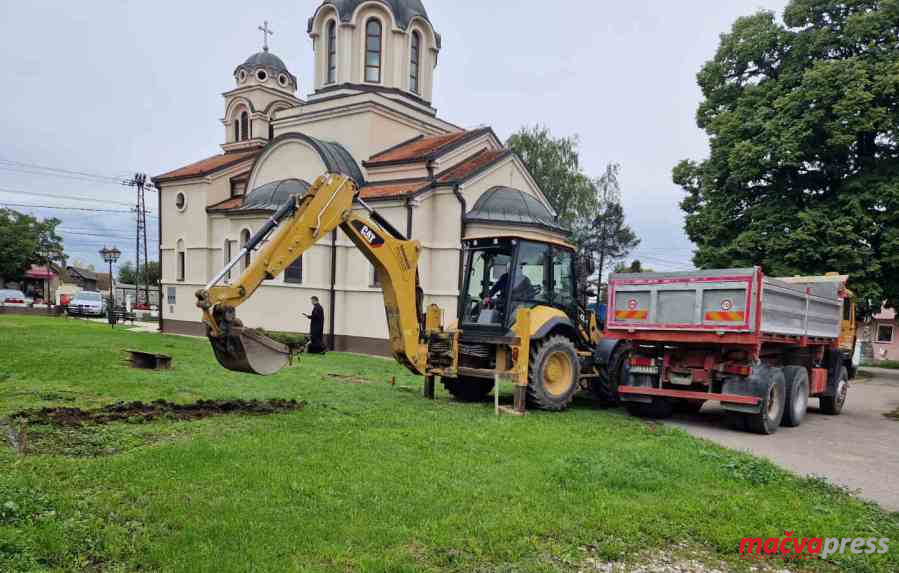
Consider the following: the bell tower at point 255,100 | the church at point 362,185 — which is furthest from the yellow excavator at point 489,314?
the bell tower at point 255,100

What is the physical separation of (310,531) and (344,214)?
5357mm

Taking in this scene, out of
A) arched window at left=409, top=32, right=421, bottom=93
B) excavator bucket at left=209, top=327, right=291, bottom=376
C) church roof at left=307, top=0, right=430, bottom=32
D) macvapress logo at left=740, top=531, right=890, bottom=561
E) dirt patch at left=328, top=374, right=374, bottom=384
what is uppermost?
church roof at left=307, top=0, right=430, bottom=32

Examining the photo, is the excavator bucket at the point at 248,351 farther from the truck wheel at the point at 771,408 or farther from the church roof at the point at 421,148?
the church roof at the point at 421,148

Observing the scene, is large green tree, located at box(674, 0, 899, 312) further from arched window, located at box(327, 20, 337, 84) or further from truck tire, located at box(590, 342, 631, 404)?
arched window, located at box(327, 20, 337, 84)

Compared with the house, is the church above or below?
above

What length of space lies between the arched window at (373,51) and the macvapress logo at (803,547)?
71.8 feet

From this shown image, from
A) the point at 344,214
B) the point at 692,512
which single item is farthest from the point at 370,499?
the point at 344,214

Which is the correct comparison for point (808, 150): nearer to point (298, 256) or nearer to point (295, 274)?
point (295, 274)

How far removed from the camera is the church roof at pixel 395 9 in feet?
76.4

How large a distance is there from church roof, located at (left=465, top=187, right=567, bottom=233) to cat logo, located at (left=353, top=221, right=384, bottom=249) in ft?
33.6

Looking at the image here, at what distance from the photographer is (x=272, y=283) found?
21672mm

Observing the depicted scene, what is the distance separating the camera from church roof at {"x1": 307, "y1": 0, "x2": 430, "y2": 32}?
23.3 meters

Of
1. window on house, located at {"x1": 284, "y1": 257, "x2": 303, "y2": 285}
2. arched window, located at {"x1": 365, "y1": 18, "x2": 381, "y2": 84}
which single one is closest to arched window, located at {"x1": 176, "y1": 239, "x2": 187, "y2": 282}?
window on house, located at {"x1": 284, "y1": 257, "x2": 303, "y2": 285}

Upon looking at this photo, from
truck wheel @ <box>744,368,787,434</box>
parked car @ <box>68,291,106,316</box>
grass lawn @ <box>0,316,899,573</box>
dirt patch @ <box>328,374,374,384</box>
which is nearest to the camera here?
grass lawn @ <box>0,316,899,573</box>
